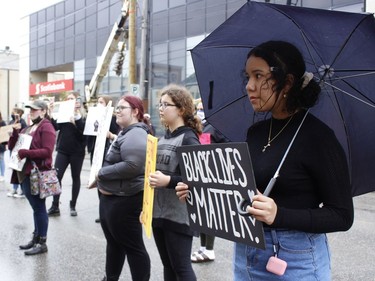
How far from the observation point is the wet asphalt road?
14.6 feet

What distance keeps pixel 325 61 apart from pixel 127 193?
2055 millimetres

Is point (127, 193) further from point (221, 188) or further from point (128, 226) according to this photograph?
point (221, 188)

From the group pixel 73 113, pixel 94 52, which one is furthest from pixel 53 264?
pixel 94 52

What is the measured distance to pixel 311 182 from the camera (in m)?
1.69

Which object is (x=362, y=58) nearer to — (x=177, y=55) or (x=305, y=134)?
(x=305, y=134)

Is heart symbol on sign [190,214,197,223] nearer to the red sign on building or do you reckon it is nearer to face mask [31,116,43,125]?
face mask [31,116,43,125]

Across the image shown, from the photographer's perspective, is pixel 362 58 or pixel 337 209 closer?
pixel 337 209

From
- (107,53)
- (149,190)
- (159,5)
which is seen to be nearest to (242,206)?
(149,190)

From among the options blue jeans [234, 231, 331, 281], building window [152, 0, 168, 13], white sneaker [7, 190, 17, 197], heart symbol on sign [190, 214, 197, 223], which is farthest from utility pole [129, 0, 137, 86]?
blue jeans [234, 231, 331, 281]

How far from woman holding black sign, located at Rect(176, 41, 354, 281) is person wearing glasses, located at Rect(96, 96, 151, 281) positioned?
1.70m

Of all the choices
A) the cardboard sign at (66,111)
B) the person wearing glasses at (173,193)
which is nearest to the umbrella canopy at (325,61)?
the person wearing glasses at (173,193)

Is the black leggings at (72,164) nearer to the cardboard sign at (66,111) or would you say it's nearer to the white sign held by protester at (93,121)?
the cardboard sign at (66,111)

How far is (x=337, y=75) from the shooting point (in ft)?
6.42

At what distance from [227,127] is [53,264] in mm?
3198
